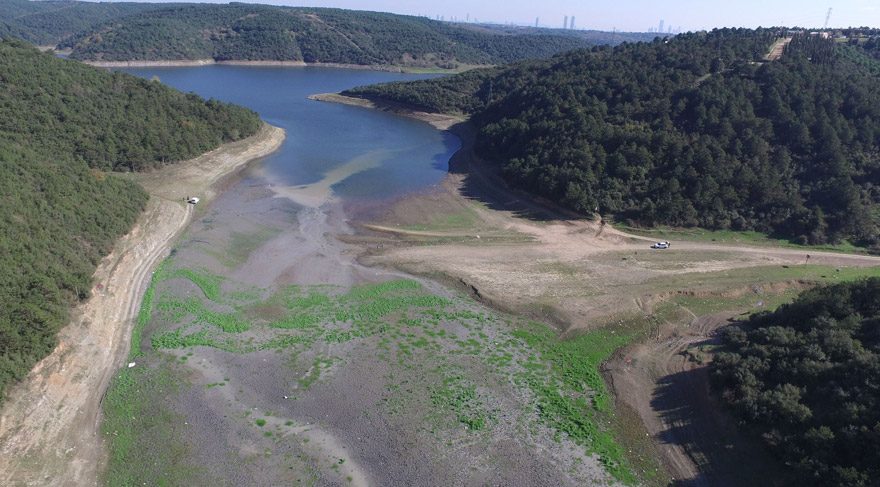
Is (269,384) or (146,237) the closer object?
(269,384)

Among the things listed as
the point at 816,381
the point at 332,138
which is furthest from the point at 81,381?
the point at 332,138

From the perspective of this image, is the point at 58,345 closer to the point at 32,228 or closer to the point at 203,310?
the point at 203,310

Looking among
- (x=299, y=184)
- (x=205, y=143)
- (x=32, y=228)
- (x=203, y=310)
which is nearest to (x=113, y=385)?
(x=203, y=310)

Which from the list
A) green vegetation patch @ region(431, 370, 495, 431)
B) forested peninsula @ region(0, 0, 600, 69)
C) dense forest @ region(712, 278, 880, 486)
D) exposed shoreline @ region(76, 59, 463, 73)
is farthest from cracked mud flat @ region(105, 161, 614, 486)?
forested peninsula @ region(0, 0, 600, 69)

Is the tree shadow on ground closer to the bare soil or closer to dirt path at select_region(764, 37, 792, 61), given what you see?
the bare soil

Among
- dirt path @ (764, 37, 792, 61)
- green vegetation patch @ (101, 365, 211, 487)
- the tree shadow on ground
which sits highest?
dirt path @ (764, 37, 792, 61)

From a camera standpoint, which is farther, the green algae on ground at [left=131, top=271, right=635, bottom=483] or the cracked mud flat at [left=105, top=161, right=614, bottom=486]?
the green algae on ground at [left=131, top=271, right=635, bottom=483]
